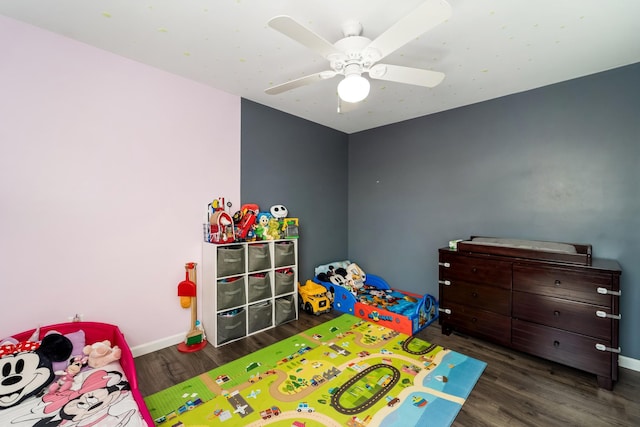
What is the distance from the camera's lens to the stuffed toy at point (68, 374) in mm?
1667

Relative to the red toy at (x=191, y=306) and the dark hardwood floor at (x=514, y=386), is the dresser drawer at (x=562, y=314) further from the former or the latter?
the red toy at (x=191, y=306)

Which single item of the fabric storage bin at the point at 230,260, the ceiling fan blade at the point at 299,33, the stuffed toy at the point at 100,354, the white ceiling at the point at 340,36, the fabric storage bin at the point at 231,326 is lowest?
the fabric storage bin at the point at 231,326

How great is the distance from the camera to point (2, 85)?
188 cm

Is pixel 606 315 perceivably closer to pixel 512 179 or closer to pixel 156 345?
pixel 512 179

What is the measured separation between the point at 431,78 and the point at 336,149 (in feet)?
8.37

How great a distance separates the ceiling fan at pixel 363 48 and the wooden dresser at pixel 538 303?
1.85m

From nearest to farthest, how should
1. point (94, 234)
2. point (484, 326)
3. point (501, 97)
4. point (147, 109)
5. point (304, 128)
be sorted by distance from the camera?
point (94, 234)
point (147, 109)
point (484, 326)
point (501, 97)
point (304, 128)

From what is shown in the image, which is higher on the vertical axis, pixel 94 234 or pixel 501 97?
pixel 501 97

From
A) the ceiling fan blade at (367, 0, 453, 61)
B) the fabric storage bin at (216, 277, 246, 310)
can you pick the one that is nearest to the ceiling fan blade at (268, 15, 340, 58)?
the ceiling fan blade at (367, 0, 453, 61)

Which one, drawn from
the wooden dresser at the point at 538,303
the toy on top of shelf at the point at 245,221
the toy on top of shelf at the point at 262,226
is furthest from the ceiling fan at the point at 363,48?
the wooden dresser at the point at 538,303

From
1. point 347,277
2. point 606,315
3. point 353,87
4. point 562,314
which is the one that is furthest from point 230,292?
point 606,315

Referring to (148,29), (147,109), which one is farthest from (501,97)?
(147,109)

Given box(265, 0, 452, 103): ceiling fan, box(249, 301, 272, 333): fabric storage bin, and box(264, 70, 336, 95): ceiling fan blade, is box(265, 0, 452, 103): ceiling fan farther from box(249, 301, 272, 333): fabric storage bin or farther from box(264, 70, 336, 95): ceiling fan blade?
box(249, 301, 272, 333): fabric storage bin

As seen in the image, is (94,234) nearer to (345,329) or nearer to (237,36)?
(237,36)
